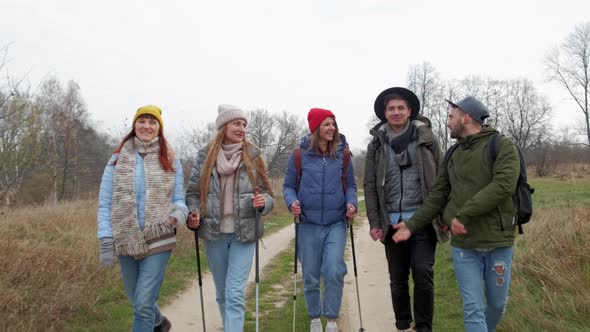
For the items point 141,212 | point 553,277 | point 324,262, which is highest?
point 141,212

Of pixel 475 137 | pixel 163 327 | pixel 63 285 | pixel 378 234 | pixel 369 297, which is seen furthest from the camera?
pixel 369 297

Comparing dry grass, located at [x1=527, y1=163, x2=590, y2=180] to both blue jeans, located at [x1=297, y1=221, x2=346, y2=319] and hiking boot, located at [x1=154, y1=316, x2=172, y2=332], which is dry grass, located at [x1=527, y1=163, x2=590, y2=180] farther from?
hiking boot, located at [x1=154, y1=316, x2=172, y2=332]

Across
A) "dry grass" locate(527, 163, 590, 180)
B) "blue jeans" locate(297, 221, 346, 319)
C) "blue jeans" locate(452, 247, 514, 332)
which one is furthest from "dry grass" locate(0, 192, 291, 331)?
"dry grass" locate(527, 163, 590, 180)


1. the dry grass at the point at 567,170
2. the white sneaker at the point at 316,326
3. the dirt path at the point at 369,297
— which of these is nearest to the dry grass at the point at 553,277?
the dirt path at the point at 369,297

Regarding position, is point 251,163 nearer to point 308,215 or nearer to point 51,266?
point 308,215

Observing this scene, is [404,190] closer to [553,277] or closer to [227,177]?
[227,177]

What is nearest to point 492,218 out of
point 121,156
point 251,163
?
point 251,163

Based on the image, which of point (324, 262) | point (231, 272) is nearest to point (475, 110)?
point (324, 262)

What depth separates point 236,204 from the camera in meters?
4.06

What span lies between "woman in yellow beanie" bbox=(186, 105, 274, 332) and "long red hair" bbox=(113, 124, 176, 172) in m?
0.34

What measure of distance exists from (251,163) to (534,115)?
195 feet

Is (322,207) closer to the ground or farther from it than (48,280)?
farther from it

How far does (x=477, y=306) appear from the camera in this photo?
3357mm

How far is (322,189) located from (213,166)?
114cm
